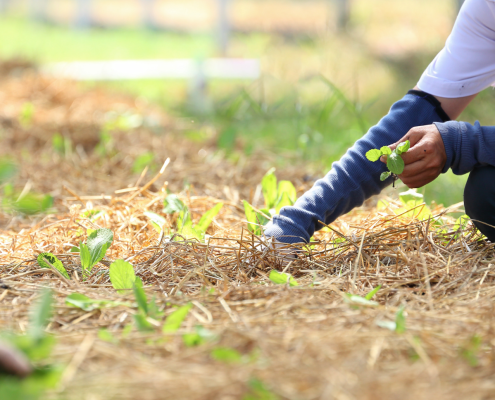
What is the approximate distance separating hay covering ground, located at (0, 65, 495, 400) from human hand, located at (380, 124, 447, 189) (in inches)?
7.0

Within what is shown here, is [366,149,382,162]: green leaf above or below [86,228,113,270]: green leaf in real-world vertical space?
above

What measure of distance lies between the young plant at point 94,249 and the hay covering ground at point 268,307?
4cm

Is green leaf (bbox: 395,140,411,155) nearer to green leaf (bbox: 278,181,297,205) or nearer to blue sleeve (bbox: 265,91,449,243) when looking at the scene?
blue sleeve (bbox: 265,91,449,243)

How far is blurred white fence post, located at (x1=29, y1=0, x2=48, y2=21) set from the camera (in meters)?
12.8

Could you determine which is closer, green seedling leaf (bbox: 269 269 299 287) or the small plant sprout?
green seedling leaf (bbox: 269 269 299 287)

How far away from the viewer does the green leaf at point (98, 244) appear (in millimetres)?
1464

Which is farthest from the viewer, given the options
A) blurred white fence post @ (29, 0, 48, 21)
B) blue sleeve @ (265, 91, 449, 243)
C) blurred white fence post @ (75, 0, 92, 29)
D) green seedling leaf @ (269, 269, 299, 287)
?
blurred white fence post @ (29, 0, 48, 21)

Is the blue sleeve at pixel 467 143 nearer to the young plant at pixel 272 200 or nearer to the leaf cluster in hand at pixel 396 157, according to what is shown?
the leaf cluster in hand at pixel 396 157

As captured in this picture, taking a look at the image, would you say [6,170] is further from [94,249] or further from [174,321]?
[94,249]

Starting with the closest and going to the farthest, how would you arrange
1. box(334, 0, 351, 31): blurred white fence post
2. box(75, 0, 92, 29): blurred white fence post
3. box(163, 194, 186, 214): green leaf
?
box(163, 194, 186, 214): green leaf
box(334, 0, 351, 31): blurred white fence post
box(75, 0, 92, 29): blurred white fence post

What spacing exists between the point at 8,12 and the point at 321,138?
13.1 meters

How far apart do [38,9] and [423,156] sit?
13.4 metres

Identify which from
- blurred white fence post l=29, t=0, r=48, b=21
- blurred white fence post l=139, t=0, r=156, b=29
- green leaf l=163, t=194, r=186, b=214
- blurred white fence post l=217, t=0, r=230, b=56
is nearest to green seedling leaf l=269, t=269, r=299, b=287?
green leaf l=163, t=194, r=186, b=214

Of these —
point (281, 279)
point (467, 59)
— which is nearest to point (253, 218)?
point (281, 279)
